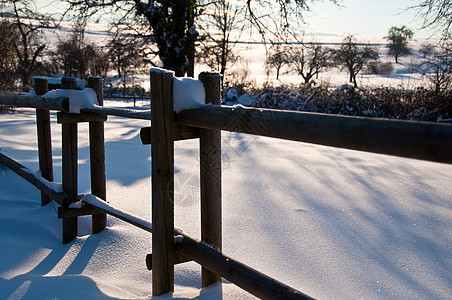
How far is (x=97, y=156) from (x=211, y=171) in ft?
5.39

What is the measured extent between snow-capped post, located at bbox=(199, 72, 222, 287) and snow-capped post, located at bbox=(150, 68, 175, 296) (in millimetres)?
185

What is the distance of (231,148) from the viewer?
22.7 ft

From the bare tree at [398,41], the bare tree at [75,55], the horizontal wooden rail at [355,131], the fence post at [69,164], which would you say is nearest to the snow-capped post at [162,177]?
the horizontal wooden rail at [355,131]

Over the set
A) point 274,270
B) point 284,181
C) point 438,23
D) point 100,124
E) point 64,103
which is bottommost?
point 274,270

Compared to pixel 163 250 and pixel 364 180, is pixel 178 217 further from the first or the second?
pixel 364 180

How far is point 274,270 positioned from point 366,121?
194 centimetres

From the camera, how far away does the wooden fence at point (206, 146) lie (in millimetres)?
1029

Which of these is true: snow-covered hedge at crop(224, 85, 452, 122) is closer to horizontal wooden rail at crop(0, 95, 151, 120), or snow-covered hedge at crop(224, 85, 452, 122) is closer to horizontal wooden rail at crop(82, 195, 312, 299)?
horizontal wooden rail at crop(0, 95, 151, 120)

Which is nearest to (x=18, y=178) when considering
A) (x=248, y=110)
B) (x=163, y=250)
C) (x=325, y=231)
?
(x=163, y=250)

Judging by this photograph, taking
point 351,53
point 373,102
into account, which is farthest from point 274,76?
point 373,102

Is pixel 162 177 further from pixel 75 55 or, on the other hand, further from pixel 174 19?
pixel 75 55

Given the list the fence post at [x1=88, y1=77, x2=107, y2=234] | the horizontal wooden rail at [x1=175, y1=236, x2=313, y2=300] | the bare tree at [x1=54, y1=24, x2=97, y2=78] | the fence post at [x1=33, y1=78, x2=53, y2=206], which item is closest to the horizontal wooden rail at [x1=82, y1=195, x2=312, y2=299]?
the horizontal wooden rail at [x1=175, y1=236, x2=313, y2=300]

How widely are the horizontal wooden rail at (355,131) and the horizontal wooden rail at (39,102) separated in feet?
6.60

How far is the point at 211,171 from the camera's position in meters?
1.99
